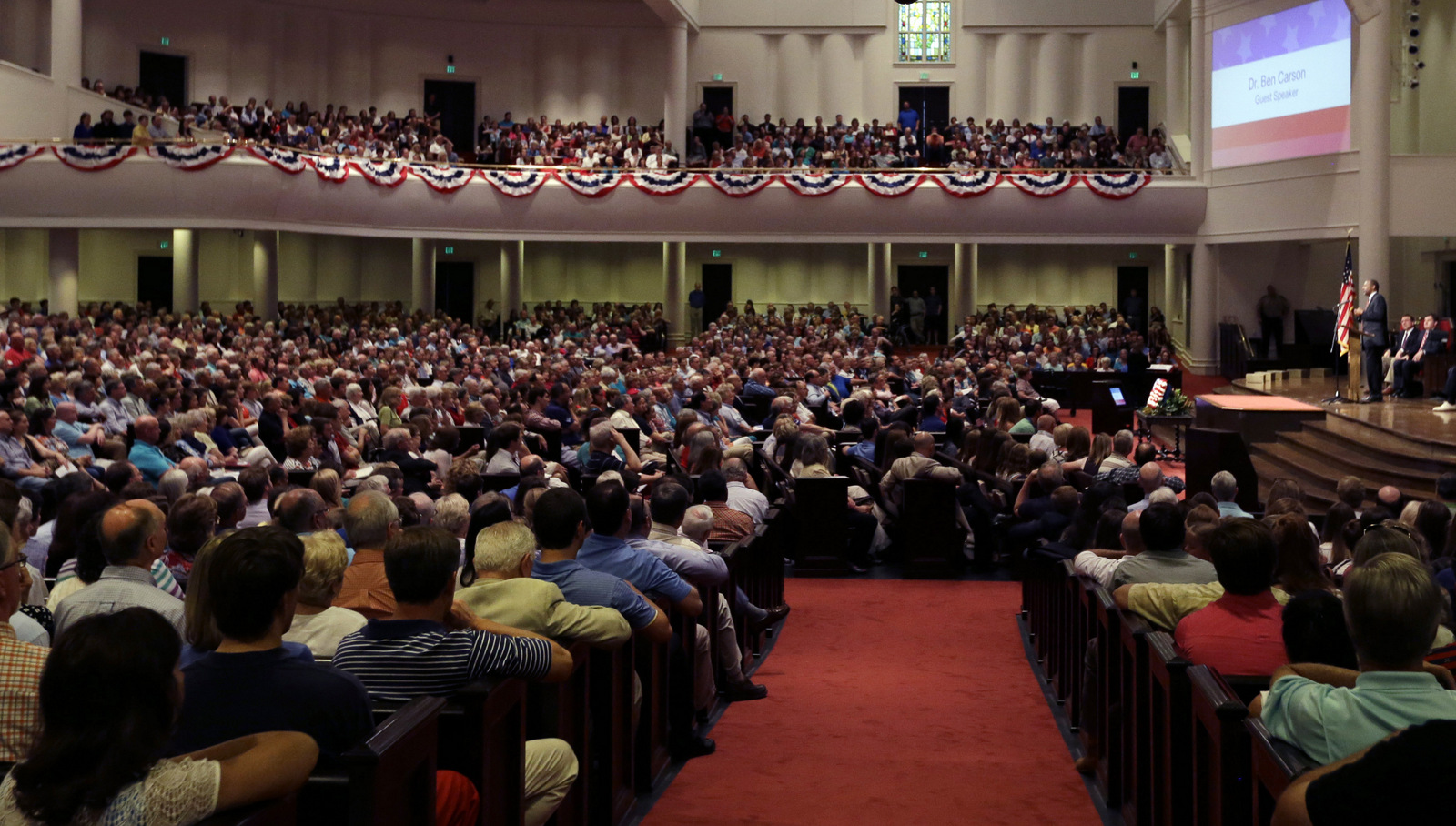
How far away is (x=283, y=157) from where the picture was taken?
20484 millimetres

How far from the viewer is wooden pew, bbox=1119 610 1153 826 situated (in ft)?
12.8

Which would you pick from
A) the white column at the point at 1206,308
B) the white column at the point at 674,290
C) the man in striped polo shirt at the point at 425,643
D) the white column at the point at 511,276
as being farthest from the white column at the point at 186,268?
the man in striped polo shirt at the point at 425,643

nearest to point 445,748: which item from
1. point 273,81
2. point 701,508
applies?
point 701,508

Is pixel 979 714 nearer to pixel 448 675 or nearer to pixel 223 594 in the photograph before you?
pixel 448 675

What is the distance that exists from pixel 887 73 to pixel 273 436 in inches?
782

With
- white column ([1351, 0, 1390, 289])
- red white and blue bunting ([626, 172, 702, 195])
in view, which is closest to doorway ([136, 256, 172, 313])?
red white and blue bunting ([626, 172, 702, 195])

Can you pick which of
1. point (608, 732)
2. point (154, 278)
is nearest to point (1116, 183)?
point (154, 278)

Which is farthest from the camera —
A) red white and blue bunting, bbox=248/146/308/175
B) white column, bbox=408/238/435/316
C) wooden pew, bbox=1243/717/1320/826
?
white column, bbox=408/238/435/316

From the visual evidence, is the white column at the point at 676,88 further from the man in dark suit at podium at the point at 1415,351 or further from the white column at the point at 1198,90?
the man in dark suit at podium at the point at 1415,351

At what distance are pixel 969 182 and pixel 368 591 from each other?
67.5ft

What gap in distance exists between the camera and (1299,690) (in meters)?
2.50

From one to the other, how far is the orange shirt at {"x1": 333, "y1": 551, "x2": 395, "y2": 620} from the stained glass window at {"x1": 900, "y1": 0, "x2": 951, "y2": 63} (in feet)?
82.3

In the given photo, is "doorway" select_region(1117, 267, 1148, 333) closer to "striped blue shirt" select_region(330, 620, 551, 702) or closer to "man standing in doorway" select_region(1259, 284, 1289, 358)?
"man standing in doorway" select_region(1259, 284, 1289, 358)

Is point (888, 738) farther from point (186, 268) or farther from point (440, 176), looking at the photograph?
point (440, 176)
